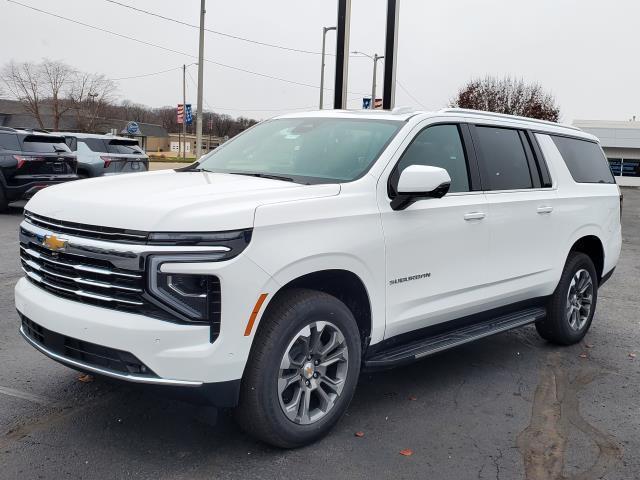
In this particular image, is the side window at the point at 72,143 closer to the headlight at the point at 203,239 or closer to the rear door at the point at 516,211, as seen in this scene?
the rear door at the point at 516,211

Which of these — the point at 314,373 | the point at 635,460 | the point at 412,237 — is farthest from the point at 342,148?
the point at 635,460

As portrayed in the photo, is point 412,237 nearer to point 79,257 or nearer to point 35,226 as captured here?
point 79,257

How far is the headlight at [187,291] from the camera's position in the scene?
3043 mm

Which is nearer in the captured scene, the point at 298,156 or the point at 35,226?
the point at 35,226

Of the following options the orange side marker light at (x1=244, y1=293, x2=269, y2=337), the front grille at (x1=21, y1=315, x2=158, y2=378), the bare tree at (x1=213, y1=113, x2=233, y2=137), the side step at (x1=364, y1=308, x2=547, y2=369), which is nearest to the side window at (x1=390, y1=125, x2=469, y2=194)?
the side step at (x1=364, y1=308, x2=547, y2=369)

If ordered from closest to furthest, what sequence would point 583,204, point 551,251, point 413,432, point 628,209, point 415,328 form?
point 413,432, point 415,328, point 551,251, point 583,204, point 628,209

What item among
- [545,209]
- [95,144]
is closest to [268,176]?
[545,209]

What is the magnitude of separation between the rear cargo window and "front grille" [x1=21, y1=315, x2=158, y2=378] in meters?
11.6

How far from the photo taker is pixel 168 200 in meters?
3.26

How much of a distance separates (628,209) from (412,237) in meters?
27.0

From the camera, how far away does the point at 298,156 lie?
4.46 m

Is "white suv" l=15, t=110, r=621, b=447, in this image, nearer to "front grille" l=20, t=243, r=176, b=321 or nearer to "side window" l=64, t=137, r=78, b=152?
"front grille" l=20, t=243, r=176, b=321

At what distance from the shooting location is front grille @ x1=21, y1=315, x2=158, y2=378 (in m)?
3.12

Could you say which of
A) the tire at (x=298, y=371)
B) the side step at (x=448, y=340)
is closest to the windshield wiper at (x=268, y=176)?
the tire at (x=298, y=371)
